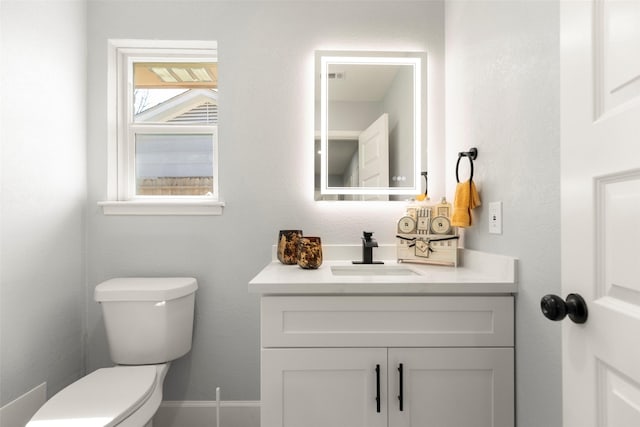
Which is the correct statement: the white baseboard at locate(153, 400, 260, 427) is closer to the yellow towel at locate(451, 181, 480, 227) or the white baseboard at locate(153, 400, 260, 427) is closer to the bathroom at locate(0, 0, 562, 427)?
the bathroom at locate(0, 0, 562, 427)

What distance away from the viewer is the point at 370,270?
5.31ft

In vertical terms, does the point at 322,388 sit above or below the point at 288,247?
below

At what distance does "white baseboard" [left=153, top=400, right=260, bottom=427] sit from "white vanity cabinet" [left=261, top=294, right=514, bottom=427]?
756 mm

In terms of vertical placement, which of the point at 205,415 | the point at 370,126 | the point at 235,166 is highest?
the point at 370,126

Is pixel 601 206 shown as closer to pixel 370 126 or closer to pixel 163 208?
pixel 370 126

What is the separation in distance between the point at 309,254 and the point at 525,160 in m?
0.89

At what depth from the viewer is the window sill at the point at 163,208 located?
5.80ft

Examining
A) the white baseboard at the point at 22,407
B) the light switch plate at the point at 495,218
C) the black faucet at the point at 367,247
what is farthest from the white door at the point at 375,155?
the white baseboard at the point at 22,407

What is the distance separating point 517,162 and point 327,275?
0.78 metres

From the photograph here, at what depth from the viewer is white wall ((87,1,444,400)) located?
5.86 ft

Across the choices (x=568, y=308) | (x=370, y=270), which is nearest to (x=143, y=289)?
(x=370, y=270)

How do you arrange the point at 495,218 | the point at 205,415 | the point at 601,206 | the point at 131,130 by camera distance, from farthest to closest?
the point at 131,130 < the point at 205,415 < the point at 495,218 < the point at 601,206

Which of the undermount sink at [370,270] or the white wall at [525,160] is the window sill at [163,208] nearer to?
the undermount sink at [370,270]

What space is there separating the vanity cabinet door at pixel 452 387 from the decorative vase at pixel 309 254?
1.70ft
